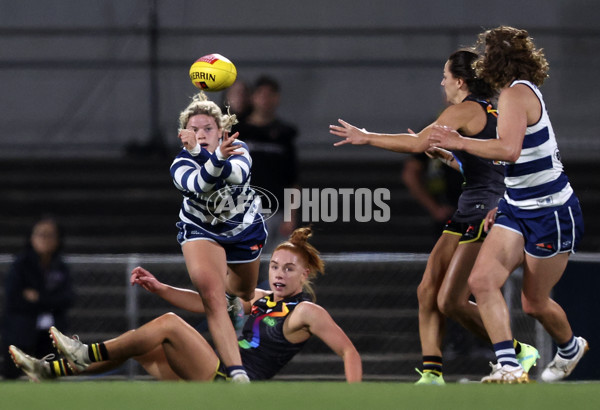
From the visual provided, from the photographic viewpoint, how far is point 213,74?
274 inches

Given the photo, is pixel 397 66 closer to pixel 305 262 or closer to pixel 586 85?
pixel 586 85

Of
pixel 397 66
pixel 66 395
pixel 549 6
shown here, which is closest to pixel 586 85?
pixel 549 6

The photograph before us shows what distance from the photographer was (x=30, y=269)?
347 inches

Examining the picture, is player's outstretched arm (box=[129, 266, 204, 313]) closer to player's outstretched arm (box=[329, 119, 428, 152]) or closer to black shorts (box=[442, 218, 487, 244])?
player's outstretched arm (box=[329, 119, 428, 152])

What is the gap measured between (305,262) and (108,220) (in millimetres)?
7277

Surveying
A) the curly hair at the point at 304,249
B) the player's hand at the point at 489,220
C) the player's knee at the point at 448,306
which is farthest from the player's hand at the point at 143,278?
the player's hand at the point at 489,220

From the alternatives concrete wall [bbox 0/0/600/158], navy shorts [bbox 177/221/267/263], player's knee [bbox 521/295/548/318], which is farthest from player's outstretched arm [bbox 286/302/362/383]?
concrete wall [bbox 0/0/600/158]

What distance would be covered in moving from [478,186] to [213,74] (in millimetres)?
1783

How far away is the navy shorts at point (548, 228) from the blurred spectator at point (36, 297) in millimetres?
4188

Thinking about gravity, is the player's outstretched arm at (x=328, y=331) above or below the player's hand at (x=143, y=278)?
below

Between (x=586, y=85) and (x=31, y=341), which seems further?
(x=586, y=85)

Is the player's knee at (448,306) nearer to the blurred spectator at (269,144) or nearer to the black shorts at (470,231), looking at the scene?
the black shorts at (470,231)

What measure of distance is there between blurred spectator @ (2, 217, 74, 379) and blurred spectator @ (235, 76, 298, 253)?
181 centimetres

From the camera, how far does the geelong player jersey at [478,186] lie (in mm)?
6113
